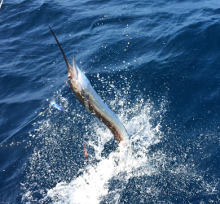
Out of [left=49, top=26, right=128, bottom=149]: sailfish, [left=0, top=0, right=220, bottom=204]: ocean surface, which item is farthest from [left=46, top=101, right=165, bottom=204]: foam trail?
[left=49, top=26, right=128, bottom=149]: sailfish

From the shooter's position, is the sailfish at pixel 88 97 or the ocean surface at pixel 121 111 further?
the ocean surface at pixel 121 111

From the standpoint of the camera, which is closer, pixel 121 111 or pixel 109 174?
pixel 109 174

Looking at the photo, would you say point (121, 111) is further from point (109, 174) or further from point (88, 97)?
point (88, 97)

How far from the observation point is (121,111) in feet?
20.0

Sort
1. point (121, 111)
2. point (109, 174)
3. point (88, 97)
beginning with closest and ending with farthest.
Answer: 1. point (88, 97)
2. point (109, 174)
3. point (121, 111)

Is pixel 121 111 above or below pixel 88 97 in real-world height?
below

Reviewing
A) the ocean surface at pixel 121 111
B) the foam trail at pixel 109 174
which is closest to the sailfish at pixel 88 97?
the foam trail at pixel 109 174

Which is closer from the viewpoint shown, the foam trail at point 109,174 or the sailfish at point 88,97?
the sailfish at point 88,97

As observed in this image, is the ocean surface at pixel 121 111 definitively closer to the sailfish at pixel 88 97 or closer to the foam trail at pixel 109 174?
the foam trail at pixel 109 174

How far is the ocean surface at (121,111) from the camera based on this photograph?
4.65 meters

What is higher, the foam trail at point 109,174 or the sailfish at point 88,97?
the sailfish at point 88,97

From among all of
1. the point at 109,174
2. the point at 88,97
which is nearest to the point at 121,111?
the point at 109,174

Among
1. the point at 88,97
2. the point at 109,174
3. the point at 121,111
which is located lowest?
the point at 109,174

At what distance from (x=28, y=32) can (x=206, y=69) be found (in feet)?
29.8
